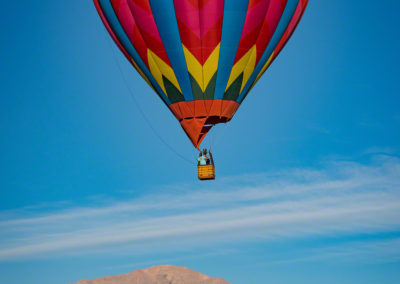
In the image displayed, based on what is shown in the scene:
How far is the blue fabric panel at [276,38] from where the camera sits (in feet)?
121

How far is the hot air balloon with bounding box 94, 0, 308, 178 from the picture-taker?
3488 centimetres

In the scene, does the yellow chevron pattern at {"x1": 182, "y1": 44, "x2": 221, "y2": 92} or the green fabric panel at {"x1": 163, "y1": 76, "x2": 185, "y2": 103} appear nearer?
the yellow chevron pattern at {"x1": 182, "y1": 44, "x2": 221, "y2": 92}

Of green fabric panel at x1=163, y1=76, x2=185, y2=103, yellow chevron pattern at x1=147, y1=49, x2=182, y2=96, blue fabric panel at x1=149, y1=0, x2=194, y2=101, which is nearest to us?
blue fabric panel at x1=149, y1=0, x2=194, y2=101

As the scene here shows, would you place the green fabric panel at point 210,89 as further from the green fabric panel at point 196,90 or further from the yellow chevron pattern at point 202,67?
the green fabric panel at point 196,90

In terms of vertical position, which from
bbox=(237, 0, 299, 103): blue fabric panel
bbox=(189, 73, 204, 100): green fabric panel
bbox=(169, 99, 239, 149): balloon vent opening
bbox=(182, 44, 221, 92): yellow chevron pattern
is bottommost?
bbox=(169, 99, 239, 149): balloon vent opening

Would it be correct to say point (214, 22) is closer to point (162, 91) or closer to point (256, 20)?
point (256, 20)

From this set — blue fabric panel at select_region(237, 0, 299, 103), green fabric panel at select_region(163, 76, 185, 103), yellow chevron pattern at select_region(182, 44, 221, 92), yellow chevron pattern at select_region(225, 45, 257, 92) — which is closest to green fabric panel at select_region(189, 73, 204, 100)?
yellow chevron pattern at select_region(182, 44, 221, 92)

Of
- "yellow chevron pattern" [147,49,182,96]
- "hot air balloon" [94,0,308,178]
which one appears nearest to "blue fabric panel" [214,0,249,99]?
"hot air balloon" [94,0,308,178]

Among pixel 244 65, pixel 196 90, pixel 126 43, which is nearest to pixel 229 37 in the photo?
pixel 244 65

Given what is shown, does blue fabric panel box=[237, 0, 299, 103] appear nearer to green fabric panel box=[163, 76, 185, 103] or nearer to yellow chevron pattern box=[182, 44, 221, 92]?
yellow chevron pattern box=[182, 44, 221, 92]

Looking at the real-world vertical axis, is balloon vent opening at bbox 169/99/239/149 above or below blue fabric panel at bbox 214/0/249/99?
below

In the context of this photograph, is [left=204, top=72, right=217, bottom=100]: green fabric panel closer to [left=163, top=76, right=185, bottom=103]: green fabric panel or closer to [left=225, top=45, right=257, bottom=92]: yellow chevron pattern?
[left=225, top=45, right=257, bottom=92]: yellow chevron pattern

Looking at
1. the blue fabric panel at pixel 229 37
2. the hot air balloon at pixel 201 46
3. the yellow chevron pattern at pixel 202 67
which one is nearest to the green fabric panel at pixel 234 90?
the hot air balloon at pixel 201 46

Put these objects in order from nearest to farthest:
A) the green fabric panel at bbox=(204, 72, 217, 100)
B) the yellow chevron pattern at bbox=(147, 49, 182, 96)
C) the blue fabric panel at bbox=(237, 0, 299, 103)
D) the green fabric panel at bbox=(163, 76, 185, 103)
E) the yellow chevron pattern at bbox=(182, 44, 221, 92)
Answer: the yellow chevron pattern at bbox=(182, 44, 221, 92) < the green fabric panel at bbox=(204, 72, 217, 100) < the yellow chevron pattern at bbox=(147, 49, 182, 96) < the green fabric panel at bbox=(163, 76, 185, 103) < the blue fabric panel at bbox=(237, 0, 299, 103)
